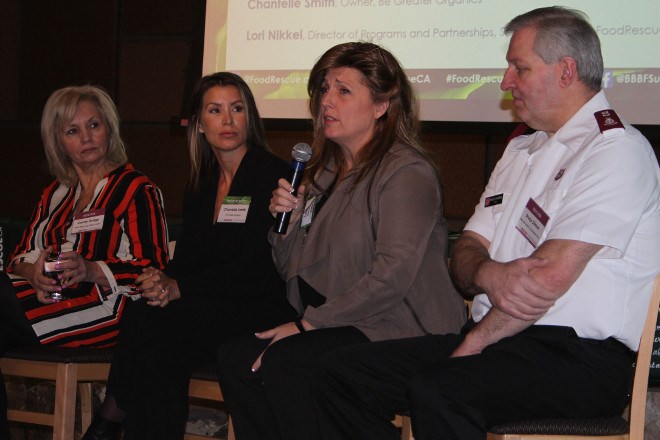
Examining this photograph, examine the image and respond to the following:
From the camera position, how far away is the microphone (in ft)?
7.94

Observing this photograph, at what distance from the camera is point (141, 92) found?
4.54 meters

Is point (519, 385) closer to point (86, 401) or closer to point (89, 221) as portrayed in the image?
point (89, 221)

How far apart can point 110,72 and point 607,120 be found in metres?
3.19

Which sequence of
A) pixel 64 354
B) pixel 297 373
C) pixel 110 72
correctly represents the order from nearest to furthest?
pixel 297 373 < pixel 64 354 < pixel 110 72

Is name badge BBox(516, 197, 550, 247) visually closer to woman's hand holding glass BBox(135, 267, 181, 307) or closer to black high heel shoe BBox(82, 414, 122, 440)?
woman's hand holding glass BBox(135, 267, 181, 307)

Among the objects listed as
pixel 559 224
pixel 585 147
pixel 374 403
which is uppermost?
pixel 585 147

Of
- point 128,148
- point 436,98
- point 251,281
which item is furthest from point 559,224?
point 128,148

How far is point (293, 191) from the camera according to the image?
7.98ft

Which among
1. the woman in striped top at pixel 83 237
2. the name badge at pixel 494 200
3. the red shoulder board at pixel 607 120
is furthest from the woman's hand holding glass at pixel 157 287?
the red shoulder board at pixel 607 120

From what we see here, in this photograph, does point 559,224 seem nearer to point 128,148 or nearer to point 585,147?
point 585,147

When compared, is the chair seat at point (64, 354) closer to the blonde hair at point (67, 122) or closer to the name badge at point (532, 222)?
the blonde hair at point (67, 122)

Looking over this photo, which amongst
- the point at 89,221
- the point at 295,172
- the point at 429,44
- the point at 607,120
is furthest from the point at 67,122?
the point at 607,120

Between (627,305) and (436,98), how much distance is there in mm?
1791

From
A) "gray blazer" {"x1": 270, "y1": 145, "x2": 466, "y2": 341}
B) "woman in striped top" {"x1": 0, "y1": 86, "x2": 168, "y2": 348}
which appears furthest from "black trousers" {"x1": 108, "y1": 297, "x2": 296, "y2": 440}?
"gray blazer" {"x1": 270, "y1": 145, "x2": 466, "y2": 341}
